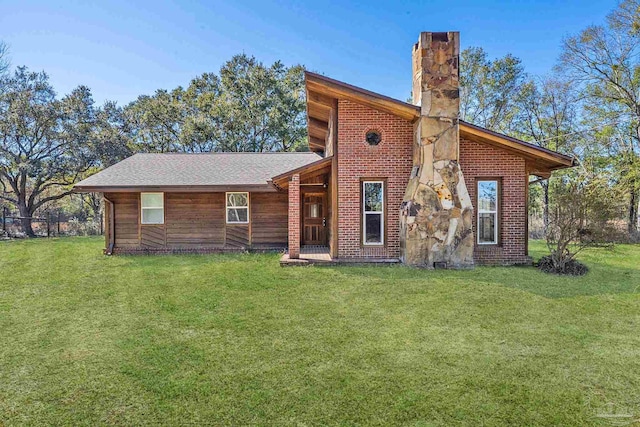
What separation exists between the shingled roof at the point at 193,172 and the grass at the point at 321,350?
14.5 ft

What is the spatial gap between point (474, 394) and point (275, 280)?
4952 mm

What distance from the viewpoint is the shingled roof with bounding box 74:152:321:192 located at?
1137cm

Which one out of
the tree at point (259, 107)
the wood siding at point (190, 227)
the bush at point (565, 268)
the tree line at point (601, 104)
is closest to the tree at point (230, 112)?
the tree at point (259, 107)

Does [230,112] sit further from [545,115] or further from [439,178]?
[545,115]

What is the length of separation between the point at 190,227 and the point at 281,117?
49.8 ft

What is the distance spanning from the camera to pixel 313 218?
13.2 metres

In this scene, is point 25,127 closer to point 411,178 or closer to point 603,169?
point 411,178

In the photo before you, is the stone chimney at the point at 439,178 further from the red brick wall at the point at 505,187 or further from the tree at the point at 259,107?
the tree at the point at 259,107

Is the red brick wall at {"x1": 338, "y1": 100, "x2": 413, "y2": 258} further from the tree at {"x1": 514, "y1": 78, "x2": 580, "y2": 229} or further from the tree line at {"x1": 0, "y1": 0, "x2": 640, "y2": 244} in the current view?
the tree at {"x1": 514, "y1": 78, "x2": 580, "y2": 229}

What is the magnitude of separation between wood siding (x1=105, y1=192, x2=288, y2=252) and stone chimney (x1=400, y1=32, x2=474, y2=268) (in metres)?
5.33

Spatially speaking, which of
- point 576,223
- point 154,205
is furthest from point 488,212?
point 154,205

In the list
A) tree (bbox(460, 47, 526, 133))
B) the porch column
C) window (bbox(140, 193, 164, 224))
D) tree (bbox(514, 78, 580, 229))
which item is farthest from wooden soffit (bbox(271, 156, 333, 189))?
tree (bbox(460, 47, 526, 133))

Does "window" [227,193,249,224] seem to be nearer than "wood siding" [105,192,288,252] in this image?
No

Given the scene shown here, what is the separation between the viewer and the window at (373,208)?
9.29 m
